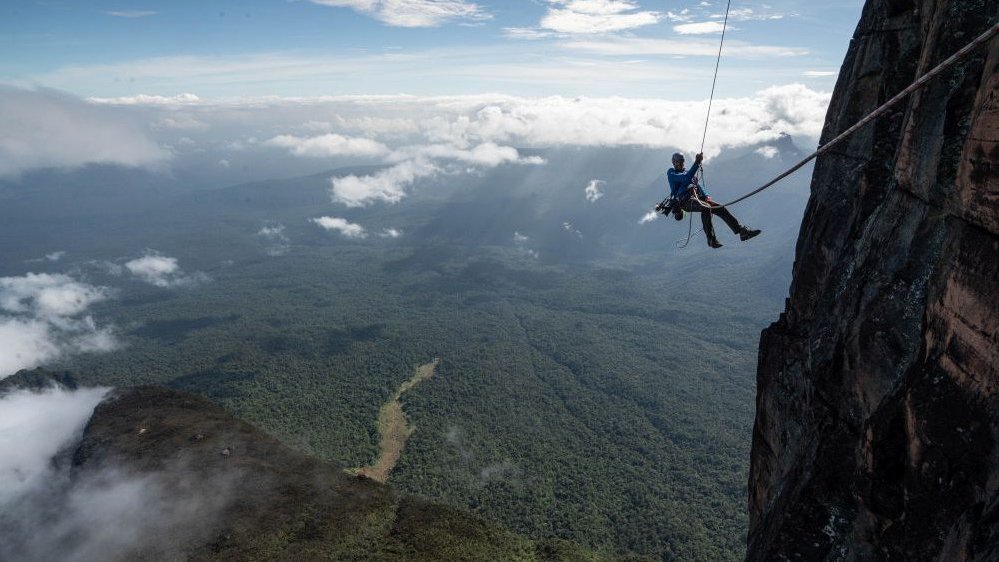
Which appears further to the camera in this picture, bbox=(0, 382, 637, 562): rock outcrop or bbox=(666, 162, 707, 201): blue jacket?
bbox=(0, 382, 637, 562): rock outcrop

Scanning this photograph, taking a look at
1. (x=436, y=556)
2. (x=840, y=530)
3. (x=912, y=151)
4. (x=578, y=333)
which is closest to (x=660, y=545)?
(x=436, y=556)

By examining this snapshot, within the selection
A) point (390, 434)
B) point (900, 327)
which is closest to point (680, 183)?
point (900, 327)

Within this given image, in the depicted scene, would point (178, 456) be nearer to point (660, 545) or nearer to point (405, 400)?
point (405, 400)

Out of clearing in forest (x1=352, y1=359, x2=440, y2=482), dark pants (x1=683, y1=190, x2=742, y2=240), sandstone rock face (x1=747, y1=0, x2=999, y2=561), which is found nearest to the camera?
sandstone rock face (x1=747, y1=0, x2=999, y2=561)

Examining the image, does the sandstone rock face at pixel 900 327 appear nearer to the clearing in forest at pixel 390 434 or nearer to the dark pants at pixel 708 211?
the dark pants at pixel 708 211

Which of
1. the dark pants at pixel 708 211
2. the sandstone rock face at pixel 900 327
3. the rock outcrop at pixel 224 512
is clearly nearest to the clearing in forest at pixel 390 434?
the rock outcrop at pixel 224 512

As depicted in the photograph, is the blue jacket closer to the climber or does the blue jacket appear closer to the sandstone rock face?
the climber

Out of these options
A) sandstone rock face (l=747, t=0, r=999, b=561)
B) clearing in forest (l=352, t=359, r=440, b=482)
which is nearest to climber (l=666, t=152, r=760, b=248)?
sandstone rock face (l=747, t=0, r=999, b=561)
